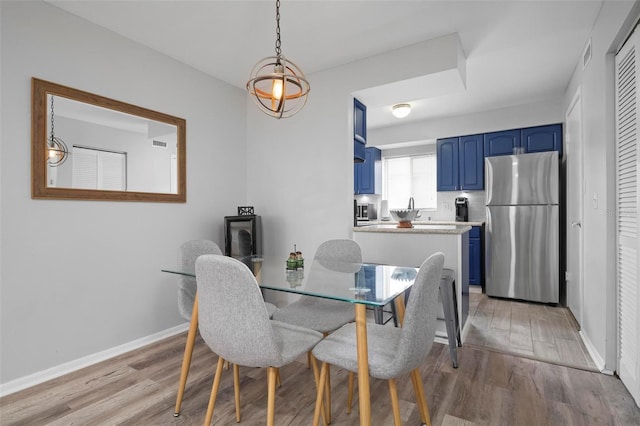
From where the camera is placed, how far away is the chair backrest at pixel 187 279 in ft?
6.73

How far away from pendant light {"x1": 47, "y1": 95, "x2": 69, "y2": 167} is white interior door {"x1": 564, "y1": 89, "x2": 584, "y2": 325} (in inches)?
164

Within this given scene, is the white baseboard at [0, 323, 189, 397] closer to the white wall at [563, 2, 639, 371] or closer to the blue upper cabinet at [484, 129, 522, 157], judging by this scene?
the white wall at [563, 2, 639, 371]

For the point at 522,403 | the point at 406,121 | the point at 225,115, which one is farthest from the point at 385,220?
the point at 522,403

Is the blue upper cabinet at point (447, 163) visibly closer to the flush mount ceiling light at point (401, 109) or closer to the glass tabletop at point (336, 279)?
the flush mount ceiling light at point (401, 109)

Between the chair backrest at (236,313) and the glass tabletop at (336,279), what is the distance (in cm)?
29

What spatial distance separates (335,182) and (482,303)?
240 centimetres

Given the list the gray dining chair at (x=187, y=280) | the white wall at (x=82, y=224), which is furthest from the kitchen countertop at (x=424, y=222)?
the gray dining chair at (x=187, y=280)

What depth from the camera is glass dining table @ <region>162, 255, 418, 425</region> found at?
A: 4.32ft

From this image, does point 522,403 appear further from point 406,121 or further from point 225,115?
point 406,121

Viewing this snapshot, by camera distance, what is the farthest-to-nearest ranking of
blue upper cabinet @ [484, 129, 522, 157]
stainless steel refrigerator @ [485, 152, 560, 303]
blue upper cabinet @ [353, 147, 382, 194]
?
blue upper cabinet @ [353, 147, 382, 194]
blue upper cabinet @ [484, 129, 522, 157]
stainless steel refrigerator @ [485, 152, 560, 303]

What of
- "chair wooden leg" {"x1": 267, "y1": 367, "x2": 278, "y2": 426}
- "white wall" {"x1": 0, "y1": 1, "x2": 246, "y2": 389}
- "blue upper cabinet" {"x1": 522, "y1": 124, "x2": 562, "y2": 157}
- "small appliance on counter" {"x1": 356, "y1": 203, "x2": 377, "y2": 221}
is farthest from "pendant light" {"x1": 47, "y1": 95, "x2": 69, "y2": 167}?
"blue upper cabinet" {"x1": 522, "y1": 124, "x2": 562, "y2": 157}

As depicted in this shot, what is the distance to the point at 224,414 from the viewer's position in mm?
1757

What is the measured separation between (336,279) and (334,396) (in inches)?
29.5

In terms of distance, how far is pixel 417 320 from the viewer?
125 cm
